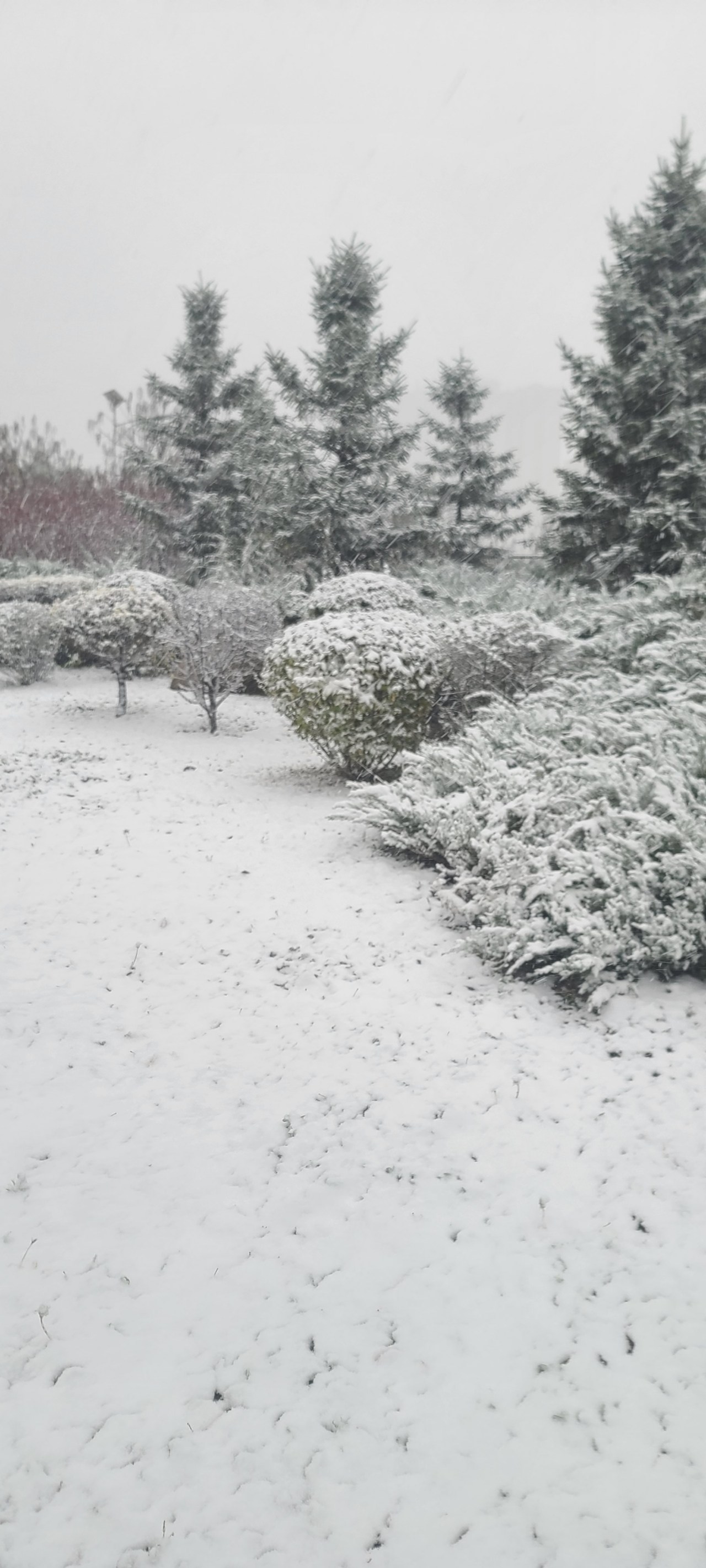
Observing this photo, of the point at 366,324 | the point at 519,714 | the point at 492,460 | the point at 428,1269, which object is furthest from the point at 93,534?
the point at 428,1269

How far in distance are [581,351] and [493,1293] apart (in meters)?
A: 12.4

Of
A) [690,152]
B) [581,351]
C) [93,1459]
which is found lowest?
[93,1459]

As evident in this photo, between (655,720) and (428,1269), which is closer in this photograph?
(428,1269)

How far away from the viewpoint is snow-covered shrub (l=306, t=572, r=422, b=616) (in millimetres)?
8664

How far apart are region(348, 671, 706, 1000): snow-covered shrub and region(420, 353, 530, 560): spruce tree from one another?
13814 mm

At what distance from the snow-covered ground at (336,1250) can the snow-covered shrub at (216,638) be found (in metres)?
4.27

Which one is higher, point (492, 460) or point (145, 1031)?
point (492, 460)

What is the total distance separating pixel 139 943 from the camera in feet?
12.5

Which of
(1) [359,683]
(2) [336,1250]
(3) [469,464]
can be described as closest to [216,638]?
(1) [359,683]

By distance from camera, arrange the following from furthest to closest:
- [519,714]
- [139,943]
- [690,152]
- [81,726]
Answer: [690,152] < [81,726] < [519,714] < [139,943]

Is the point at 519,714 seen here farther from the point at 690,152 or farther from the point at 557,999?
the point at 690,152

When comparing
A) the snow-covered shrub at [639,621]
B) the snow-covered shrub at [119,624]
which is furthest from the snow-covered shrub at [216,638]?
the snow-covered shrub at [639,621]

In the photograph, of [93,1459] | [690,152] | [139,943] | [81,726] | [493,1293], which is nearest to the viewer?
[93,1459]

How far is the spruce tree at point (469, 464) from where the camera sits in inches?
706
